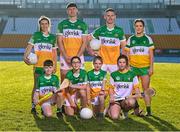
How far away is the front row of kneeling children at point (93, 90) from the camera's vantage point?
6449mm

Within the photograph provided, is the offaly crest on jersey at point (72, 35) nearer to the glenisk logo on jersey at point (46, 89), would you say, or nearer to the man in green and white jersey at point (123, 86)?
the glenisk logo on jersey at point (46, 89)

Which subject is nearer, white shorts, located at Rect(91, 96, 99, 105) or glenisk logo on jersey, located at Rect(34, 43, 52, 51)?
white shorts, located at Rect(91, 96, 99, 105)

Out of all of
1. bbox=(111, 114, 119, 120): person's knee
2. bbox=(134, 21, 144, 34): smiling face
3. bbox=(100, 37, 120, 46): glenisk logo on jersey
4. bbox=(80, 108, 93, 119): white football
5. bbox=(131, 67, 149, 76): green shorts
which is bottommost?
bbox=(111, 114, 119, 120): person's knee

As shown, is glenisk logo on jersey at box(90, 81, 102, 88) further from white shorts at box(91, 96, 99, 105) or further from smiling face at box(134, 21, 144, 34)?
smiling face at box(134, 21, 144, 34)

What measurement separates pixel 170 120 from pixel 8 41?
33.5m

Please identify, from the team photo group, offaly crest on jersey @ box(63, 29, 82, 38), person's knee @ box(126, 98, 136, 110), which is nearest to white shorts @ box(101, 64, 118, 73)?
the team photo group

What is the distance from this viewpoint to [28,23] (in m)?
42.1

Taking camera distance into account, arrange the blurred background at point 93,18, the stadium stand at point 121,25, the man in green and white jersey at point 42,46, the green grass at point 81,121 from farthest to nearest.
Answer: the stadium stand at point 121,25
the blurred background at point 93,18
the man in green and white jersey at point 42,46
the green grass at point 81,121

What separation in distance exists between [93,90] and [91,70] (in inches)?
14.4

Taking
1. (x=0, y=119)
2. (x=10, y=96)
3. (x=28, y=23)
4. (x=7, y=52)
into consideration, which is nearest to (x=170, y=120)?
(x=0, y=119)

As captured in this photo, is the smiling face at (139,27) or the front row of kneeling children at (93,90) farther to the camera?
Answer: the smiling face at (139,27)

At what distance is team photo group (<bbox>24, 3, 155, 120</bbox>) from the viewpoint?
6.51 m

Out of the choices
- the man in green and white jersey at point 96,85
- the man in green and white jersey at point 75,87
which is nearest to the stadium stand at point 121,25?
the man in green and white jersey at point 96,85

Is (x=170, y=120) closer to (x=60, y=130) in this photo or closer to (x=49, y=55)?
(x=60, y=130)
